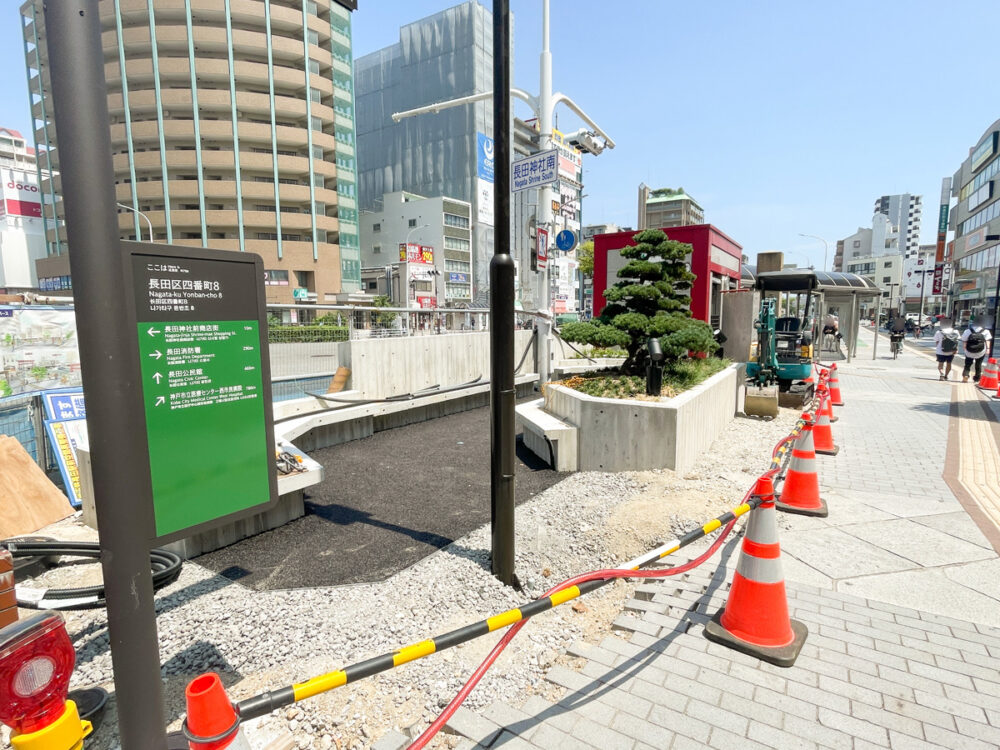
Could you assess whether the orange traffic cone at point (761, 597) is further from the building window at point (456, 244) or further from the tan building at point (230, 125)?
the building window at point (456, 244)

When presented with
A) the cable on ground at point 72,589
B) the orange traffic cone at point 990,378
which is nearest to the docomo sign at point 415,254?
the orange traffic cone at point 990,378

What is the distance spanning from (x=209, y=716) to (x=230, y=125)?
201 ft

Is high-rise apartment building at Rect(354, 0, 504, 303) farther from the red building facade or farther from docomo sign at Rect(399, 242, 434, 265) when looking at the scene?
the red building facade

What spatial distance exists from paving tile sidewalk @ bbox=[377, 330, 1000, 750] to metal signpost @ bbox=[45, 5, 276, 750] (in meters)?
1.32

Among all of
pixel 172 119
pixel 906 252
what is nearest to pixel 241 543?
pixel 172 119

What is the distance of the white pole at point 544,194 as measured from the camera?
35.0 ft

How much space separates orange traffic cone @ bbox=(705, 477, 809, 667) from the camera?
122 inches

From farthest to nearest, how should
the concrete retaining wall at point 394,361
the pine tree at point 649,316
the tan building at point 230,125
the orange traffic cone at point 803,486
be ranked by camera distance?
the tan building at point 230,125 < the concrete retaining wall at point 394,361 < the pine tree at point 649,316 < the orange traffic cone at point 803,486

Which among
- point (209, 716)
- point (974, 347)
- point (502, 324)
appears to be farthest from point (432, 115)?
point (209, 716)

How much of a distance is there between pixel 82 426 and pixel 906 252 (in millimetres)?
192809

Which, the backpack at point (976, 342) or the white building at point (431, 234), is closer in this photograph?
the backpack at point (976, 342)

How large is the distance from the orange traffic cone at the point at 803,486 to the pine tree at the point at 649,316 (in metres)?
2.90

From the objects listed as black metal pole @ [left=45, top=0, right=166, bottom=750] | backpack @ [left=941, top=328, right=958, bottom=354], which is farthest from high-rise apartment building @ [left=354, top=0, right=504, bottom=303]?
black metal pole @ [left=45, top=0, right=166, bottom=750]

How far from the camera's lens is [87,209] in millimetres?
1560
